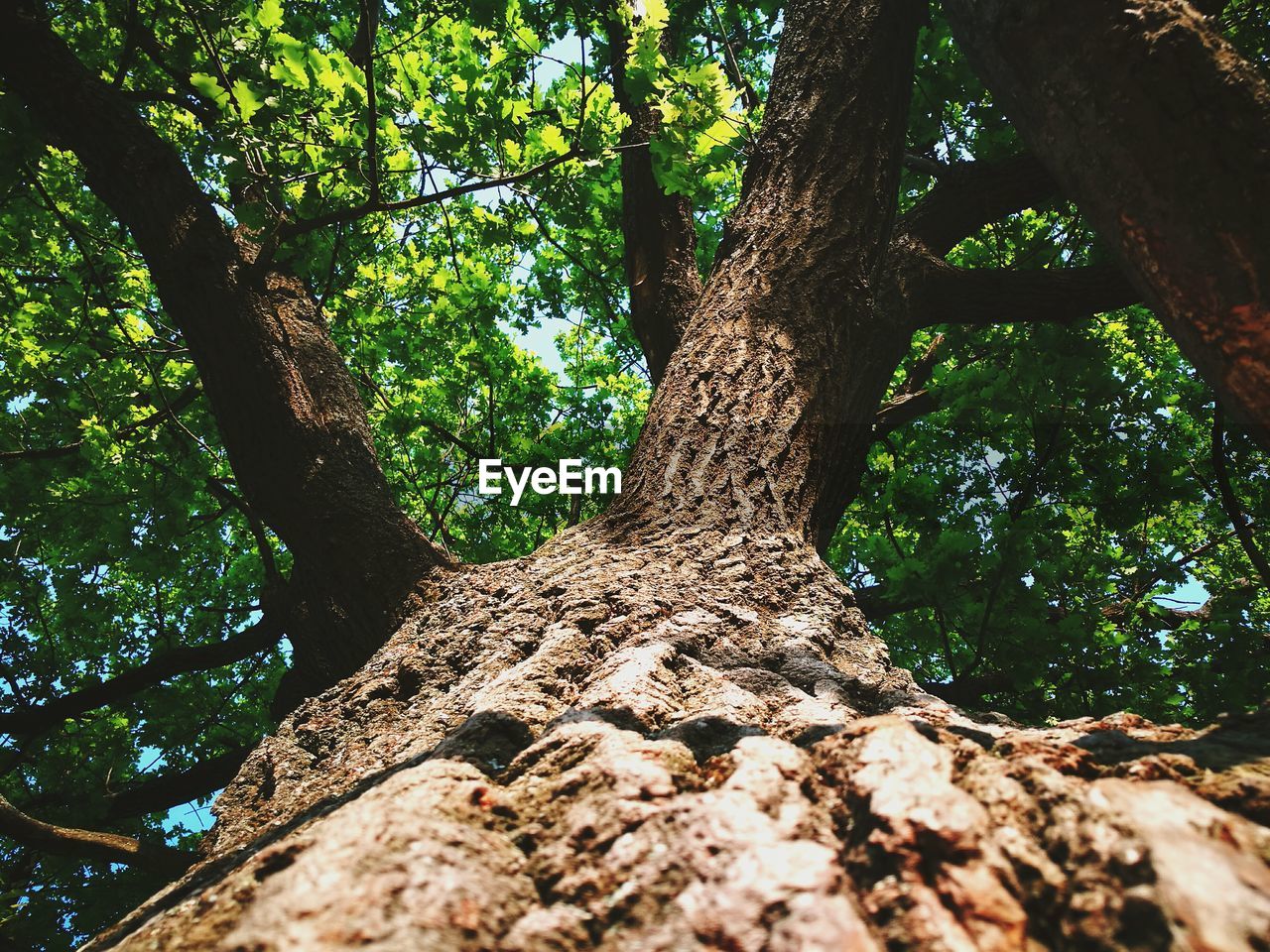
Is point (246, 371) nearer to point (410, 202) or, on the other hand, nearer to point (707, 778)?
point (410, 202)

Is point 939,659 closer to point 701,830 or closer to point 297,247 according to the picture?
point 297,247

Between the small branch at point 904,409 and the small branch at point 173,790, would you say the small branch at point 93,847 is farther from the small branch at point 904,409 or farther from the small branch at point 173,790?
the small branch at point 904,409

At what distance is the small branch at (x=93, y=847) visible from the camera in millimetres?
2855

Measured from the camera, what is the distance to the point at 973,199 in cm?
388

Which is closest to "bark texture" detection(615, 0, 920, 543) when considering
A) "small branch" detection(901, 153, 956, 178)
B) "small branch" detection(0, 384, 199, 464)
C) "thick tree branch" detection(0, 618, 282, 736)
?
"small branch" detection(901, 153, 956, 178)

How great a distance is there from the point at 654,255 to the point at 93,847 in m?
4.05

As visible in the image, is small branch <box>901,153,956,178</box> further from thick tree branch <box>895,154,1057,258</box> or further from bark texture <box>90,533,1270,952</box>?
bark texture <box>90,533,1270,952</box>

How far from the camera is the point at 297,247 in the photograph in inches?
139

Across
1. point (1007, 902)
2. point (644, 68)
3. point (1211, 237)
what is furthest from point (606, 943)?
point (644, 68)

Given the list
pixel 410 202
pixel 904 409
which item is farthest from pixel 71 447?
pixel 904 409

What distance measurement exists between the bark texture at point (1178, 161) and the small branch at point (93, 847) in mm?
3723

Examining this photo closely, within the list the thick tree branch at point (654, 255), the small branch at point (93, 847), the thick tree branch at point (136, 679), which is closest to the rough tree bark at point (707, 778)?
the thick tree branch at point (654, 255)

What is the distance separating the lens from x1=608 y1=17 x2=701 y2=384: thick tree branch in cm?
429

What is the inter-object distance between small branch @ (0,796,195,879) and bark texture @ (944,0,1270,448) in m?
3.72
